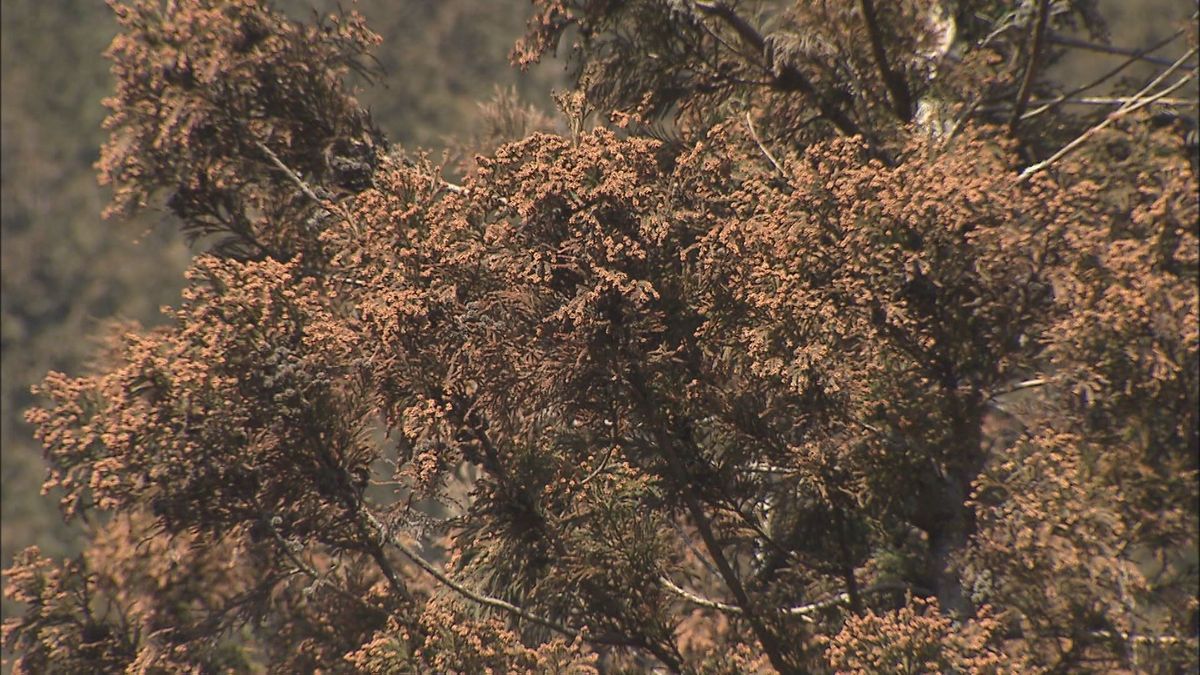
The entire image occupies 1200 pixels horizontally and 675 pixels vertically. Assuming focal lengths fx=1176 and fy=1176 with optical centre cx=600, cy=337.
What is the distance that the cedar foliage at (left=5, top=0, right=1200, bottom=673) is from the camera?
23.2 ft

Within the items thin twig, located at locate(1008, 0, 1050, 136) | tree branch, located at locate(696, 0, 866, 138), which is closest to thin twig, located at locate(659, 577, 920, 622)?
tree branch, located at locate(696, 0, 866, 138)

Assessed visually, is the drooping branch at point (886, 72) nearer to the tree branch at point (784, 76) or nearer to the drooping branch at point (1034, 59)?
the tree branch at point (784, 76)

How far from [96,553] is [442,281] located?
Answer: 577 cm

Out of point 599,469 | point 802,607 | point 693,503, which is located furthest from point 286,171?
point 802,607

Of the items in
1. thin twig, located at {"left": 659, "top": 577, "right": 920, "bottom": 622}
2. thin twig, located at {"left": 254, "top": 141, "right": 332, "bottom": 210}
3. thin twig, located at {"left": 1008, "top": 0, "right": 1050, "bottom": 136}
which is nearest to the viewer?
thin twig, located at {"left": 659, "top": 577, "right": 920, "bottom": 622}

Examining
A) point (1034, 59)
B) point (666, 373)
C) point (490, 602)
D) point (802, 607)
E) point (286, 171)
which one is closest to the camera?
point (666, 373)

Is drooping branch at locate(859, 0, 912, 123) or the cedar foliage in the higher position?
drooping branch at locate(859, 0, 912, 123)

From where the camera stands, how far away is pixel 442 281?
8.12 meters

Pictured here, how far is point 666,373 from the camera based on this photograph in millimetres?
8234

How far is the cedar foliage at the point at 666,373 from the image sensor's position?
23.2ft

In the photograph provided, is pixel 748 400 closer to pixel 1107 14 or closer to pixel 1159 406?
pixel 1159 406

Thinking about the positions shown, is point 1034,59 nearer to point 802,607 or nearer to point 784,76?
point 784,76

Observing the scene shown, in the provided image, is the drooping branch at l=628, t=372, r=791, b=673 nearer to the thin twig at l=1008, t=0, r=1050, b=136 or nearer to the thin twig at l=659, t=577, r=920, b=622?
the thin twig at l=659, t=577, r=920, b=622

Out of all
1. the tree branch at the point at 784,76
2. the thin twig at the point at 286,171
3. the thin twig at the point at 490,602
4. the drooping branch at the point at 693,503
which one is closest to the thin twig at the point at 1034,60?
the tree branch at the point at 784,76
